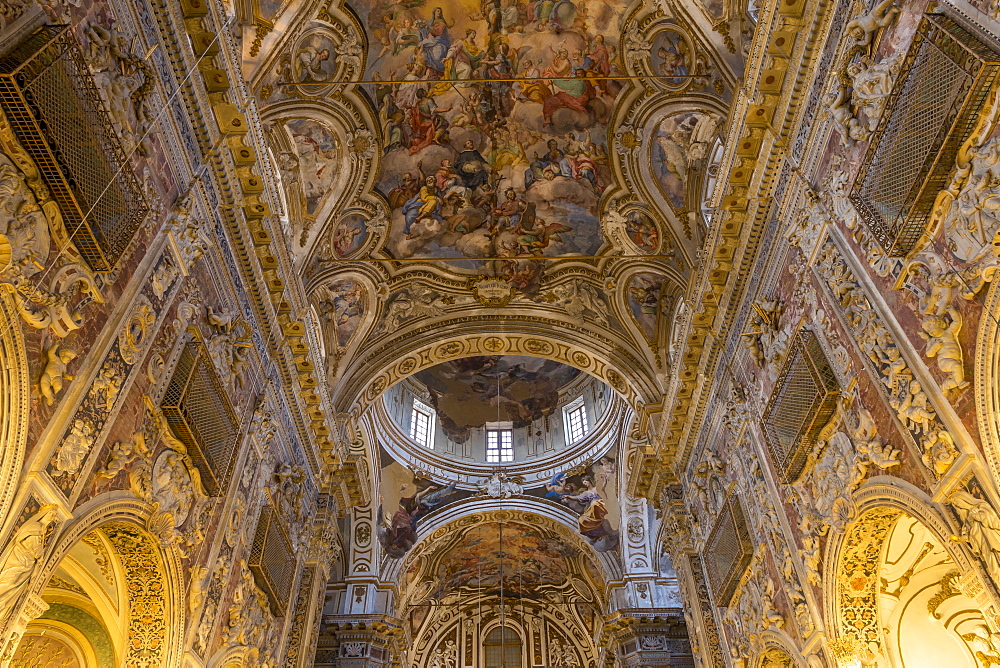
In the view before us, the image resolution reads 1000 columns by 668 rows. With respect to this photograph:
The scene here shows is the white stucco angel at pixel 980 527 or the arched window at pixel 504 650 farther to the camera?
the arched window at pixel 504 650

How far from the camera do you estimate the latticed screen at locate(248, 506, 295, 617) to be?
436 inches

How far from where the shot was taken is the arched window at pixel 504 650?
28.4 metres

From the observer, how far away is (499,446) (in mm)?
26250

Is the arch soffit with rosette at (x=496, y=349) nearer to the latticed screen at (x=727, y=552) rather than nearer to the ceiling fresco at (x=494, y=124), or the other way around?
the ceiling fresco at (x=494, y=124)

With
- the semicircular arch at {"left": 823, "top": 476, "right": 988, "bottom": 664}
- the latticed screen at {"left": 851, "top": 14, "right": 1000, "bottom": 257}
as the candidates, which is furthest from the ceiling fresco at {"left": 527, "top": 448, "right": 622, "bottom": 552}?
the latticed screen at {"left": 851, "top": 14, "right": 1000, "bottom": 257}

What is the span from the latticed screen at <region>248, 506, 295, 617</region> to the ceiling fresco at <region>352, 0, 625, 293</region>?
618cm

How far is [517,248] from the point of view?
15.8 m

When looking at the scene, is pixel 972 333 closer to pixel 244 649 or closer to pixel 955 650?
pixel 955 650

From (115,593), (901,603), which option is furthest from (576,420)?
(115,593)

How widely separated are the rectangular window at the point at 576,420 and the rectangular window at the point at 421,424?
4.98 metres

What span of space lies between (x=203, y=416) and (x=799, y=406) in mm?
7837

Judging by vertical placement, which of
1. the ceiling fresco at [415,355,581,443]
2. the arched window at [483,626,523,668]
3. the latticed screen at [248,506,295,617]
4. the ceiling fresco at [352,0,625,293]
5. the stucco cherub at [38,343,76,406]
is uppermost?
the ceiling fresco at [415,355,581,443]

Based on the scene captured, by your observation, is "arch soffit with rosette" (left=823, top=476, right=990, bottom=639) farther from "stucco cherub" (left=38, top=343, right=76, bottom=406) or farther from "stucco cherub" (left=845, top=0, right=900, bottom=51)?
"stucco cherub" (left=38, top=343, right=76, bottom=406)

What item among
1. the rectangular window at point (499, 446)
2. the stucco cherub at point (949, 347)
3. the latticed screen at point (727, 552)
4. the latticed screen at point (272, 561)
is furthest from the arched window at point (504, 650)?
the stucco cherub at point (949, 347)
